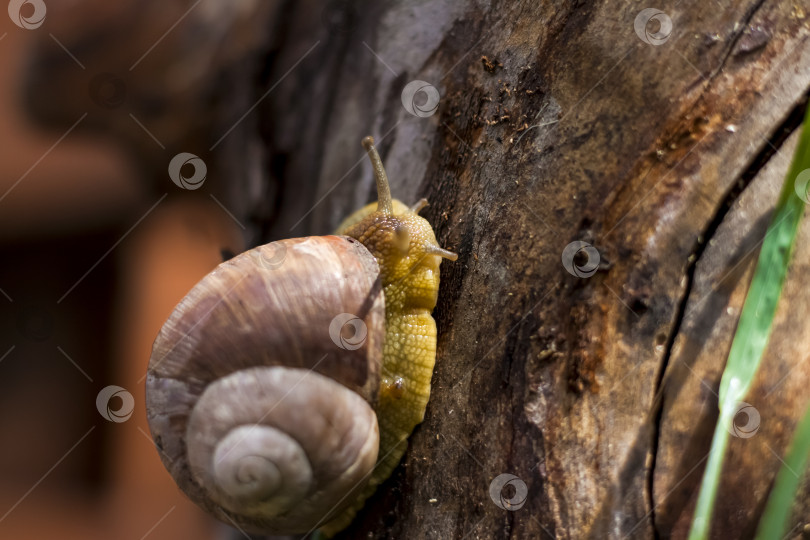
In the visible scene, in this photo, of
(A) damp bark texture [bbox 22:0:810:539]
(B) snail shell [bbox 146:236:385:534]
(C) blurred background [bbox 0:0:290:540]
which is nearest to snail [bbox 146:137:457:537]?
(B) snail shell [bbox 146:236:385:534]

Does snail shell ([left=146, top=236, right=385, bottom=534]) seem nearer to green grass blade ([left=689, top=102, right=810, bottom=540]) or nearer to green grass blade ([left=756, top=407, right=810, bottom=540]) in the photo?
green grass blade ([left=689, top=102, right=810, bottom=540])

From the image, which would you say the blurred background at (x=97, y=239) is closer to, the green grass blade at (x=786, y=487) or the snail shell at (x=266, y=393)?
the snail shell at (x=266, y=393)

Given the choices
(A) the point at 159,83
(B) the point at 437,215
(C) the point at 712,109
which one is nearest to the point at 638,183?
(C) the point at 712,109

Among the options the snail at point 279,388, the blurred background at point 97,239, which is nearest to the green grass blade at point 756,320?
the snail at point 279,388

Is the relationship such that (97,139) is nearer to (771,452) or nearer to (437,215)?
(437,215)

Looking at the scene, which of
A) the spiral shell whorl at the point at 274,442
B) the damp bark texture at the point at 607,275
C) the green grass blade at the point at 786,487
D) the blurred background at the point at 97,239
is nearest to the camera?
the green grass blade at the point at 786,487
